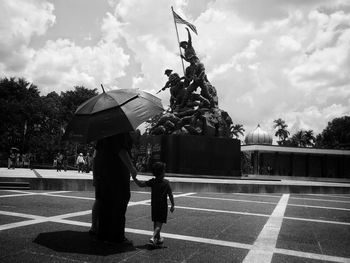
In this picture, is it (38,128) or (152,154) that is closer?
(152,154)

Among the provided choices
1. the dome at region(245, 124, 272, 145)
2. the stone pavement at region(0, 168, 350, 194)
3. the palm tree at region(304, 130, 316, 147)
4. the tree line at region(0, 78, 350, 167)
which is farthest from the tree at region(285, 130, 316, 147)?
the stone pavement at region(0, 168, 350, 194)

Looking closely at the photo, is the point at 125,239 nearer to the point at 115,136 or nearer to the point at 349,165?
the point at 115,136

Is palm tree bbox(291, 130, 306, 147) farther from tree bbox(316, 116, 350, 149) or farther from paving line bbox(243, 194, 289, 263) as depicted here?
paving line bbox(243, 194, 289, 263)

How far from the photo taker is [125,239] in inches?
171

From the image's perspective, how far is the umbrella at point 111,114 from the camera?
161 inches

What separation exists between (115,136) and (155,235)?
4.38 feet

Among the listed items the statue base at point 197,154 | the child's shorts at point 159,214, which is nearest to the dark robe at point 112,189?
the child's shorts at point 159,214

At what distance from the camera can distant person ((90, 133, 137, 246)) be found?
4264 millimetres

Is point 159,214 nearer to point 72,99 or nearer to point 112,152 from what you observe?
point 112,152

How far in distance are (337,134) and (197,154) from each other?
6381 cm

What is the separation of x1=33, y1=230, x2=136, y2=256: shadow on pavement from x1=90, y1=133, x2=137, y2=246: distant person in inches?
6.0

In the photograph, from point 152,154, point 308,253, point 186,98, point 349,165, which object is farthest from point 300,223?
point 349,165

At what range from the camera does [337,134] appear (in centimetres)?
7331

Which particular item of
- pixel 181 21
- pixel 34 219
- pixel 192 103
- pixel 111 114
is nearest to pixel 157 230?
pixel 111 114
